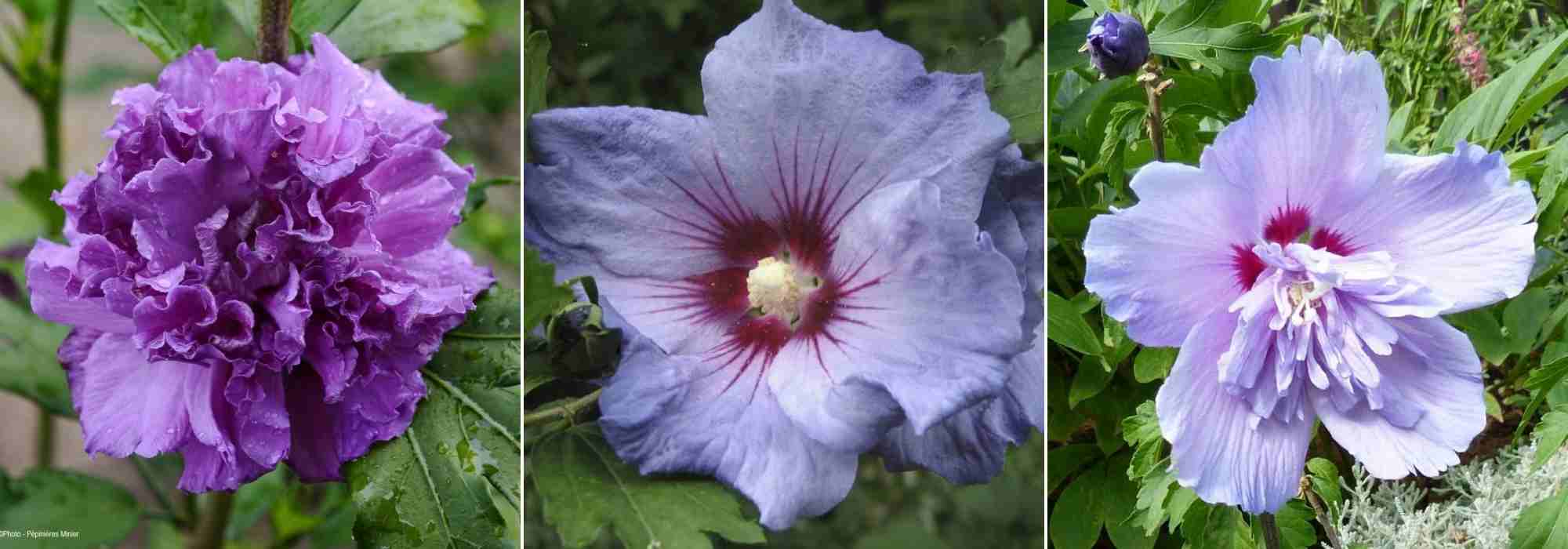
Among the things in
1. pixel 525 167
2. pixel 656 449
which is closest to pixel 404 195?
pixel 525 167

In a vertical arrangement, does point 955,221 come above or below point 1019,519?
above

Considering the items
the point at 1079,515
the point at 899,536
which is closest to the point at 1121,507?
the point at 1079,515

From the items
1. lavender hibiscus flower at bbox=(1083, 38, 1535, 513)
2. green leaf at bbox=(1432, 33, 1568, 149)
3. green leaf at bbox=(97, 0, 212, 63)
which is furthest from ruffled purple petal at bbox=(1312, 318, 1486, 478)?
green leaf at bbox=(97, 0, 212, 63)

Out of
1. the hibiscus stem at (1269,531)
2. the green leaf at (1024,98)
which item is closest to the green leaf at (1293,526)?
the hibiscus stem at (1269,531)

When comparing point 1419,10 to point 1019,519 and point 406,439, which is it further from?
point 406,439

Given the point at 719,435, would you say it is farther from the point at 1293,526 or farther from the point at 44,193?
the point at 44,193

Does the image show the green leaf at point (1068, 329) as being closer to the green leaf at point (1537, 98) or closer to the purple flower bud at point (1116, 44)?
the purple flower bud at point (1116, 44)

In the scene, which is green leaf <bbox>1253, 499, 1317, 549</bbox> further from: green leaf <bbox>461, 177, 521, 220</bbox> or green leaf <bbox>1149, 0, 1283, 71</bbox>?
green leaf <bbox>461, 177, 521, 220</bbox>

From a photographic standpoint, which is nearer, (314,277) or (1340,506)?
(314,277)
